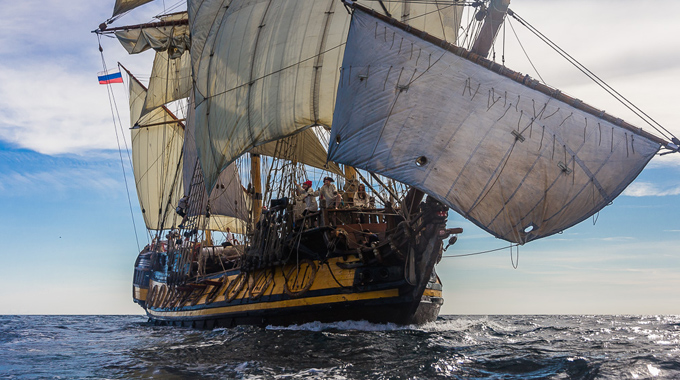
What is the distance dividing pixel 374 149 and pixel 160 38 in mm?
25524

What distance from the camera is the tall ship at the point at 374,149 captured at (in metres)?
12.9

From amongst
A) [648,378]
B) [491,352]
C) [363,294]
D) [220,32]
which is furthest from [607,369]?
[220,32]

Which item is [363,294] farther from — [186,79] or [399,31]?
[186,79]

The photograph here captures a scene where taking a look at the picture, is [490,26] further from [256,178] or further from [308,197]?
[256,178]

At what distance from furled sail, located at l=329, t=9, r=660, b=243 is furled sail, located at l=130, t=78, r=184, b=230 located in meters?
29.0

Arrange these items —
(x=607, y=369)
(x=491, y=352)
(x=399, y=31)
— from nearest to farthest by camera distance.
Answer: (x=607, y=369) < (x=491, y=352) < (x=399, y=31)

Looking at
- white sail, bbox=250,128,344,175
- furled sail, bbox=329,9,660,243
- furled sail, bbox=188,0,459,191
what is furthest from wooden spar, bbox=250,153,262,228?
furled sail, bbox=329,9,660,243

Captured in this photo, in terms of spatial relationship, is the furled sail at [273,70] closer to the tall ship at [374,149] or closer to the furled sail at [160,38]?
the tall ship at [374,149]

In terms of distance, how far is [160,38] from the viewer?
34.4 meters

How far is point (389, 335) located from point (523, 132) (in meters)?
6.19

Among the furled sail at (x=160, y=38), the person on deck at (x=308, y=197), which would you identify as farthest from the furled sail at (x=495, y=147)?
the furled sail at (x=160, y=38)

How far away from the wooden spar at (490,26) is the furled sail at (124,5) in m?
26.0

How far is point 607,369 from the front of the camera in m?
9.56

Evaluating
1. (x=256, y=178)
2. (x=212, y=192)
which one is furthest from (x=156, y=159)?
(x=256, y=178)
